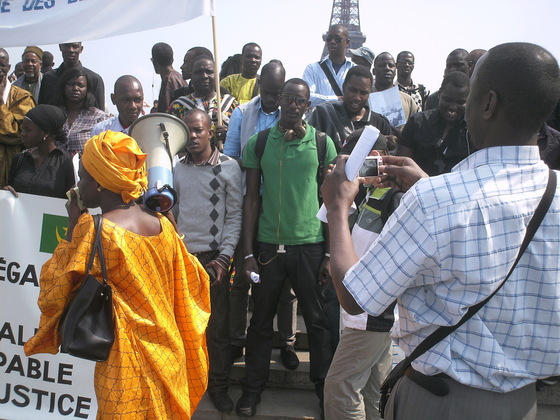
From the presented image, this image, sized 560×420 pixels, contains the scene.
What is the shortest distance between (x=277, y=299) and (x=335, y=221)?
272cm

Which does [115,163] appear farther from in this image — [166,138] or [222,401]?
[222,401]

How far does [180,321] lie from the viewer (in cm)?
318

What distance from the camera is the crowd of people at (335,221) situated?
1.55 meters

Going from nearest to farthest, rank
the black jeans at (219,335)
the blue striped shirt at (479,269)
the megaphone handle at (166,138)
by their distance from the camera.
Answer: the blue striped shirt at (479,269) < the megaphone handle at (166,138) < the black jeans at (219,335)

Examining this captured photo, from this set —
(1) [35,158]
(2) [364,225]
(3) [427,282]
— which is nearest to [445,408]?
(3) [427,282]

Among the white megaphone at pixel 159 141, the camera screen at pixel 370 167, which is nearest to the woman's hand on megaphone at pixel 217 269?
the white megaphone at pixel 159 141

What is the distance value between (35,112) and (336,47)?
3.44 metres

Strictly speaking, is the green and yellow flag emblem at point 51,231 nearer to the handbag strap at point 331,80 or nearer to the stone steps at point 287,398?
the stone steps at point 287,398

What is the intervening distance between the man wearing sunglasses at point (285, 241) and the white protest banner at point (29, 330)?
4.15 feet

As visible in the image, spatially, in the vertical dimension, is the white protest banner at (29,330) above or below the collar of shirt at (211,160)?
below

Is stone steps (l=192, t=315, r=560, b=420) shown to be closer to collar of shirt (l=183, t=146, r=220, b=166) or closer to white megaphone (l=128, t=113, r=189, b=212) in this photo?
collar of shirt (l=183, t=146, r=220, b=166)

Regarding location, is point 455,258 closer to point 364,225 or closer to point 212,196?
point 364,225

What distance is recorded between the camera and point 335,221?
1795 mm

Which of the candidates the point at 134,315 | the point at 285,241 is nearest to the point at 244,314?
the point at 285,241
